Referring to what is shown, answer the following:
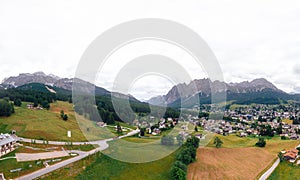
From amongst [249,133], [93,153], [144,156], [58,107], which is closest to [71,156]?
[93,153]

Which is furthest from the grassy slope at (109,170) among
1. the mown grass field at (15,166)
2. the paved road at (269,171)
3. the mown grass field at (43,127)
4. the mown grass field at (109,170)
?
the paved road at (269,171)

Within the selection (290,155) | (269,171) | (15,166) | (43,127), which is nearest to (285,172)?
(269,171)

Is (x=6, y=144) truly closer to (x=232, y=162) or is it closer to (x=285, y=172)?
(x=232, y=162)

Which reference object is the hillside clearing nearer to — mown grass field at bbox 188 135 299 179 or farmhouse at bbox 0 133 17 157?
mown grass field at bbox 188 135 299 179

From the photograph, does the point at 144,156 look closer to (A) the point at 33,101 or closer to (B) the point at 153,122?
(B) the point at 153,122

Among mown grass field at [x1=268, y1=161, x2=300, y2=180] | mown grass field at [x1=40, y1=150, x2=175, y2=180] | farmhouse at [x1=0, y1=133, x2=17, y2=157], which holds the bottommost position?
mown grass field at [x1=268, y1=161, x2=300, y2=180]

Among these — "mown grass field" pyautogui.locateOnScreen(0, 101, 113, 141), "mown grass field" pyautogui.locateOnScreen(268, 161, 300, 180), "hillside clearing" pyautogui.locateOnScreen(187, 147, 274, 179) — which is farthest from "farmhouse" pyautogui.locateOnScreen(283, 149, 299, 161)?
"mown grass field" pyautogui.locateOnScreen(0, 101, 113, 141)
